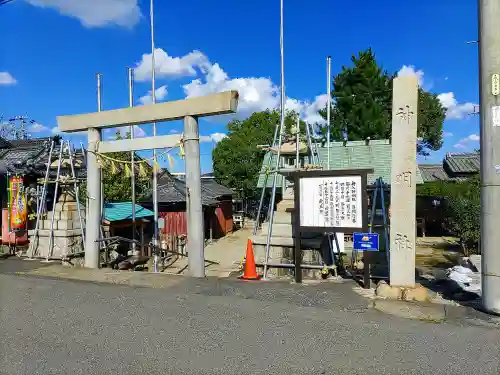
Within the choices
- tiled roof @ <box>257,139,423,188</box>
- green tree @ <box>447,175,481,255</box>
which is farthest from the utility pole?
tiled roof @ <box>257,139,423,188</box>

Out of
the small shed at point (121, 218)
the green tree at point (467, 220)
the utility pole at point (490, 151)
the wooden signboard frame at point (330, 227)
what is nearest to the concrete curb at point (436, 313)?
the utility pole at point (490, 151)

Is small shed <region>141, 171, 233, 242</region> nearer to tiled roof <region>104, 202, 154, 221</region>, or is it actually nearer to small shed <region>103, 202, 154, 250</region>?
small shed <region>103, 202, 154, 250</region>

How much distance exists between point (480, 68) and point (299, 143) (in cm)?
457

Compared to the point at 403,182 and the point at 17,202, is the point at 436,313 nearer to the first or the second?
Answer: the point at 403,182

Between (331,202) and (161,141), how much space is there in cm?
427

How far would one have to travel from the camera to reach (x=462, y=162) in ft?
109

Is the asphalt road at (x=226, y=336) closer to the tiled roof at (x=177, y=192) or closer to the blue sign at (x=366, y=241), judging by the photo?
the blue sign at (x=366, y=241)

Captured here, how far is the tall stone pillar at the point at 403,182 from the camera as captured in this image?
675 cm

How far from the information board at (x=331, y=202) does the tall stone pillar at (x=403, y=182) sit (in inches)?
28.0

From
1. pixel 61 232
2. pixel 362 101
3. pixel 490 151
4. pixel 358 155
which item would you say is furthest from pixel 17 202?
pixel 362 101

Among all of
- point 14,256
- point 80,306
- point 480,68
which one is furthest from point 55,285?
point 480,68

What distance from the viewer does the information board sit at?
7.42 meters

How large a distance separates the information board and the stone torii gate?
2471 mm

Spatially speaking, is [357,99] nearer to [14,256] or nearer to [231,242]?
[231,242]
